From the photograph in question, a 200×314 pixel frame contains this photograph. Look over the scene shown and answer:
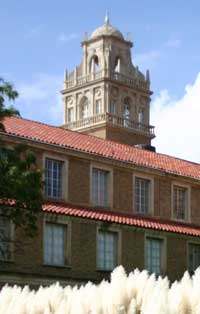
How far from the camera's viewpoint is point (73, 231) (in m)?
35.0

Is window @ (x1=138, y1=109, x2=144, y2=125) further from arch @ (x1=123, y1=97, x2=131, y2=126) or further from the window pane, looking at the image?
the window pane

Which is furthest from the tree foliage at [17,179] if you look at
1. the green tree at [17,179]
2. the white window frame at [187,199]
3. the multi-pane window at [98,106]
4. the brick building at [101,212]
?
the multi-pane window at [98,106]

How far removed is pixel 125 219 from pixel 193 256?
5495 mm

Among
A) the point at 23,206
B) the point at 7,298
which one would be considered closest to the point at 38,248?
the point at 23,206

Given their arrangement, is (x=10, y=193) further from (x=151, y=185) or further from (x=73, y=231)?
(x=151, y=185)

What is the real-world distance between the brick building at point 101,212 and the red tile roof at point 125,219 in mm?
54

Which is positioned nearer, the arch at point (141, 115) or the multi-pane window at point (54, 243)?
the multi-pane window at point (54, 243)

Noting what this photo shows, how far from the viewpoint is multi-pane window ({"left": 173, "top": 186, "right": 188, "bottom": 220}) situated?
4331cm

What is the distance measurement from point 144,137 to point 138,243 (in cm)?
4531

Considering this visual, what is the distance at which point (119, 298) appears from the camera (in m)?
7.66

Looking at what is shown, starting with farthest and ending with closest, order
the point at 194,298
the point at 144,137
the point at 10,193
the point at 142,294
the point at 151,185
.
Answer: the point at 144,137 < the point at 151,185 < the point at 10,193 < the point at 142,294 < the point at 194,298

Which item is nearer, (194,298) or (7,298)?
(194,298)

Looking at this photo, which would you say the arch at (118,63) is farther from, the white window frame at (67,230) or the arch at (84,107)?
the white window frame at (67,230)

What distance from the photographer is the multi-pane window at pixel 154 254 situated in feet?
127
